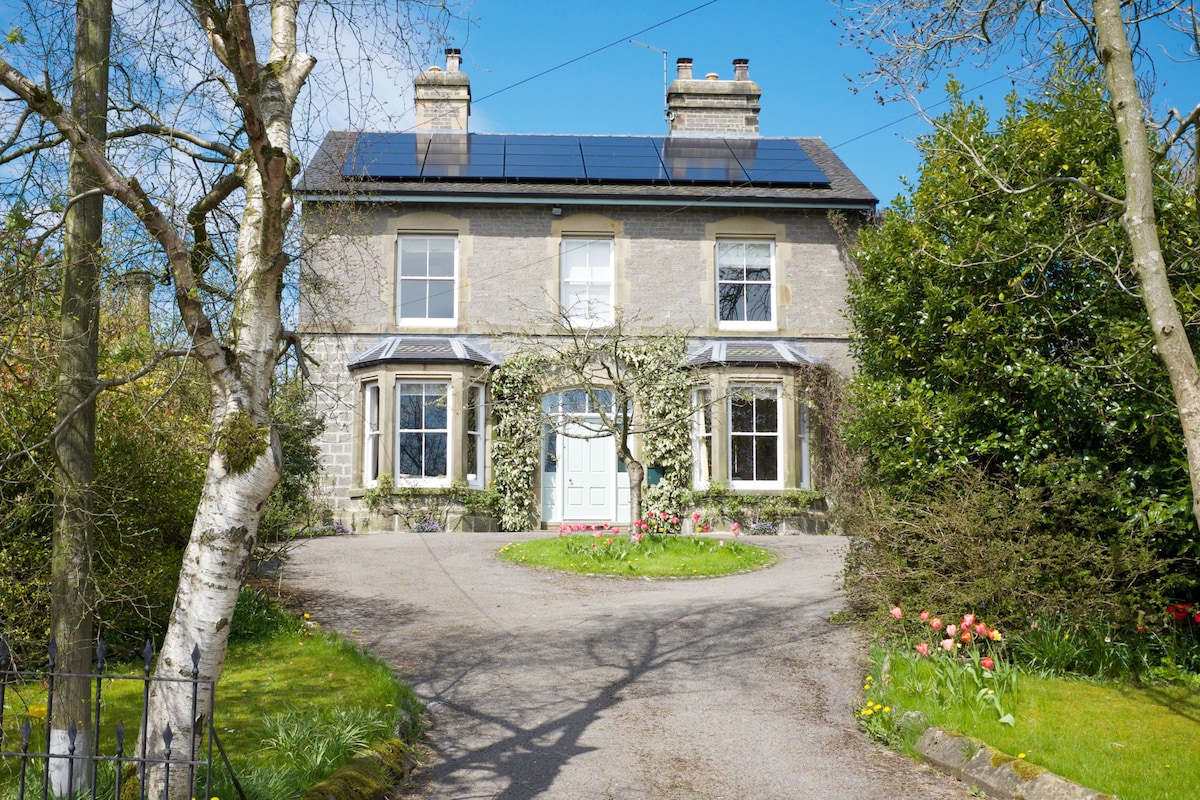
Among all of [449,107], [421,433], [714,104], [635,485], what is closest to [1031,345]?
[635,485]

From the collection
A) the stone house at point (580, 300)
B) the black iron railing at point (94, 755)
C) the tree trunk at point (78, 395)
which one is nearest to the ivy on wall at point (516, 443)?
the stone house at point (580, 300)

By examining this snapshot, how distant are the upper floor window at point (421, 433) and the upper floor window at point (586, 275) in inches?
116

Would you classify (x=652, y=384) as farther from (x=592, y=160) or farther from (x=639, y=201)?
(x=592, y=160)

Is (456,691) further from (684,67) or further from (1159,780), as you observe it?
(684,67)

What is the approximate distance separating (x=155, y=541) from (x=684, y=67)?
16949 mm

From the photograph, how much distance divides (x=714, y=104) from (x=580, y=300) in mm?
6401

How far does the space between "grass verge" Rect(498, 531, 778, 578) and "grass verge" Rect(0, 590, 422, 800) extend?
4615 mm

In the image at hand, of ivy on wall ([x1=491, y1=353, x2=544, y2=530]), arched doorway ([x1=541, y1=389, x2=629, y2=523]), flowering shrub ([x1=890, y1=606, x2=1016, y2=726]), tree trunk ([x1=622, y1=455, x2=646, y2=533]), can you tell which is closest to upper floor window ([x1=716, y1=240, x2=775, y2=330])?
arched doorway ([x1=541, y1=389, x2=629, y2=523])

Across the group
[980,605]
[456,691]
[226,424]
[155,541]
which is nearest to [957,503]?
[980,605]

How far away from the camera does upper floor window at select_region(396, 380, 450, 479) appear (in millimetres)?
17656

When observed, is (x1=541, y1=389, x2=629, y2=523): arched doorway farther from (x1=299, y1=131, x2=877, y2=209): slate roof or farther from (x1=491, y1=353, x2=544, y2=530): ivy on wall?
(x1=299, y1=131, x2=877, y2=209): slate roof

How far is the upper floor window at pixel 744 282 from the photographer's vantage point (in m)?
18.8

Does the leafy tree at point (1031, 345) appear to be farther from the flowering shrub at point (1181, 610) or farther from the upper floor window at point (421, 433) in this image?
the upper floor window at point (421, 433)

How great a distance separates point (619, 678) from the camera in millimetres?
7863
